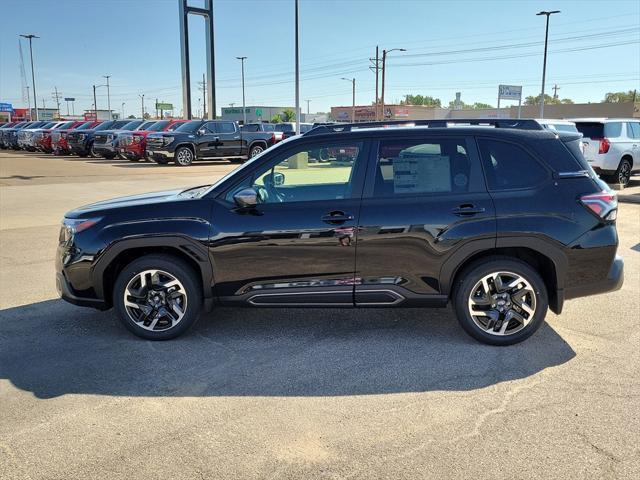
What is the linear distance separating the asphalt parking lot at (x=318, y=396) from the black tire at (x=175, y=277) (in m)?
0.13

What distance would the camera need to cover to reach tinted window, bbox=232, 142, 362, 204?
179 inches

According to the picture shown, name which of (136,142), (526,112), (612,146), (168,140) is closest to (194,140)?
(168,140)

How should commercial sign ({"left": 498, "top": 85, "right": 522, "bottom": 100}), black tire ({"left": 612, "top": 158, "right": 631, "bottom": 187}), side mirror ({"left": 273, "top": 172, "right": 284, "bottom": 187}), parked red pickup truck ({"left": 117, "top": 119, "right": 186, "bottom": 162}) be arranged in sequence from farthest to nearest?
commercial sign ({"left": 498, "top": 85, "right": 522, "bottom": 100})
parked red pickup truck ({"left": 117, "top": 119, "right": 186, "bottom": 162})
black tire ({"left": 612, "top": 158, "right": 631, "bottom": 187})
side mirror ({"left": 273, "top": 172, "right": 284, "bottom": 187})

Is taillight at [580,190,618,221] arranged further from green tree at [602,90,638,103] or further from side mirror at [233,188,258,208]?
green tree at [602,90,638,103]

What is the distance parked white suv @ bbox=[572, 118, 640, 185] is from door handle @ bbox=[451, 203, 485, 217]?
11248 millimetres

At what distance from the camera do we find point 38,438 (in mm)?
3213

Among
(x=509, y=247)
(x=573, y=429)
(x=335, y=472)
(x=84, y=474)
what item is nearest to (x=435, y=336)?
(x=509, y=247)

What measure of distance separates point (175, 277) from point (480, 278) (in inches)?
95.3

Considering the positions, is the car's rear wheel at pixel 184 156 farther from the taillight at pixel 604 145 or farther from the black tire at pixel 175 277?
the black tire at pixel 175 277

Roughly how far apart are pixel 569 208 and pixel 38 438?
156 inches

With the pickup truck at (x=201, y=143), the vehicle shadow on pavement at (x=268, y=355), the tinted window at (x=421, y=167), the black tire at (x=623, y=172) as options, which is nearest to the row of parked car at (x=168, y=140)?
the pickup truck at (x=201, y=143)

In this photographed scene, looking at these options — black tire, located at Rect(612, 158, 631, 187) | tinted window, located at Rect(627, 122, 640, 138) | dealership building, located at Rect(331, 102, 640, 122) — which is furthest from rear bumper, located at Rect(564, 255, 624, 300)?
dealership building, located at Rect(331, 102, 640, 122)

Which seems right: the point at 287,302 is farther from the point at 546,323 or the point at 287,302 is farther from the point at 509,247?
the point at 546,323

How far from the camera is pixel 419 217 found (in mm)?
4387
